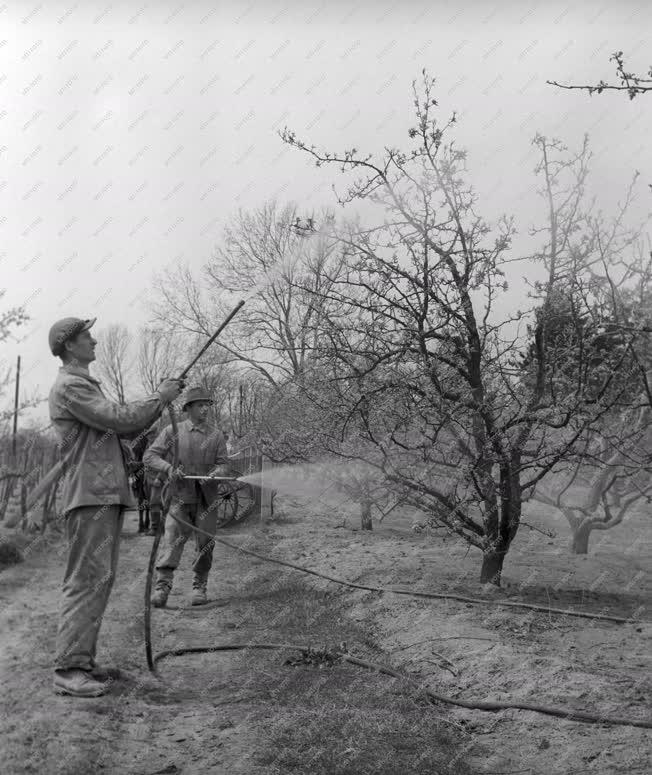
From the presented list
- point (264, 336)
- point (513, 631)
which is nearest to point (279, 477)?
point (264, 336)

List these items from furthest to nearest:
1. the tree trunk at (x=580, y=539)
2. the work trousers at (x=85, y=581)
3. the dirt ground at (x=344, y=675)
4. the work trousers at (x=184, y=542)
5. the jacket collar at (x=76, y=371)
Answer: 1. the tree trunk at (x=580, y=539)
2. the work trousers at (x=184, y=542)
3. the jacket collar at (x=76, y=371)
4. the work trousers at (x=85, y=581)
5. the dirt ground at (x=344, y=675)

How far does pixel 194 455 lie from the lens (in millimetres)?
8477

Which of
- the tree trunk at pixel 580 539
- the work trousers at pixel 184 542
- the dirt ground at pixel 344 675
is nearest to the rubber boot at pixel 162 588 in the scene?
the work trousers at pixel 184 542

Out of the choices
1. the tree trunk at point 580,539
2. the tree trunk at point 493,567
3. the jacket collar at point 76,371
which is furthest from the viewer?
the tree trunk at point 580,539

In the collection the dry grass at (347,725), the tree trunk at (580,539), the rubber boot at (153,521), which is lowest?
the rubber boot at (153,521)

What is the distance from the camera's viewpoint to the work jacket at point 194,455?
26.9ft

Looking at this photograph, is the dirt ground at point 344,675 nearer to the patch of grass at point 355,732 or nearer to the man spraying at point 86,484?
the patch of grass at point 355,732

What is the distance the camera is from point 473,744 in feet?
13.0

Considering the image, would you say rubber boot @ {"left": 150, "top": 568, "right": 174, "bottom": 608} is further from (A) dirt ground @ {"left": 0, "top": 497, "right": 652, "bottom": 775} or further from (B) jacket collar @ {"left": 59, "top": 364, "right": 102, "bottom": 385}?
(B) jacket collar @ {"left": 59, "top": 364, "right": 102, "bottom": 385}

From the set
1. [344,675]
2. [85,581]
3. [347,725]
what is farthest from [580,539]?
[85,581]

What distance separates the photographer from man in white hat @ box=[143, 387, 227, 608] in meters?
7.82

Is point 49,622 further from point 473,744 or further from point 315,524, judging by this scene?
point 315,524

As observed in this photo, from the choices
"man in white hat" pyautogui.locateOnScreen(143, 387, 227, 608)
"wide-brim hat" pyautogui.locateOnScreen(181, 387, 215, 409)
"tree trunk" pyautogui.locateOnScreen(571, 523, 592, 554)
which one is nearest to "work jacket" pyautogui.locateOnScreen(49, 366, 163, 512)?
"man in white hat" pyautogui.locateOnScreen(143, 387, 227, 608)

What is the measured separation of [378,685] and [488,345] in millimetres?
2906
